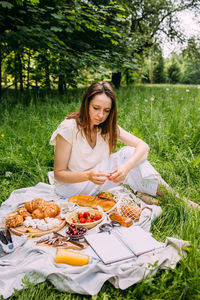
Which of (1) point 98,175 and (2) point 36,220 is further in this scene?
(1) point 98,175

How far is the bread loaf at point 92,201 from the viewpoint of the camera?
114 inches

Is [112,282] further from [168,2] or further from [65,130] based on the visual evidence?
[168,2]

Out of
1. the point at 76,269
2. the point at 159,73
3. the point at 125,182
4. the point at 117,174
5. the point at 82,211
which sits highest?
the point at 159,73

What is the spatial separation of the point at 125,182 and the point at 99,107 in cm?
110

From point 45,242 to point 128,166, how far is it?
1.24m

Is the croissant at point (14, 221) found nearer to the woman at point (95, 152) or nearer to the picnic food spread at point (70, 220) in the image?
the picnic food spread at point (70, 220)

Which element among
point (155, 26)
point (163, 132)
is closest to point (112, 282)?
point (163, 132)

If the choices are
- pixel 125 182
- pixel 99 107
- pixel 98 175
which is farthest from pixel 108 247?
pixel 99 107

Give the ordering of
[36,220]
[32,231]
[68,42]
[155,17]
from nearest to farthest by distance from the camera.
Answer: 1. [32,231]
2. [36,220]
3. [68,42]
4. [155,17]

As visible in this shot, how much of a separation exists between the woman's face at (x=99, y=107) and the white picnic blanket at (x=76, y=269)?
1388mm

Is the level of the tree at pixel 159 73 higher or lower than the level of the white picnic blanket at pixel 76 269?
higher

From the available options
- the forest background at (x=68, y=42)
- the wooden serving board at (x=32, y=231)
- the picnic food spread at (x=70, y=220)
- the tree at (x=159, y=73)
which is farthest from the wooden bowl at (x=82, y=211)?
the tree at (x=159, y=73)

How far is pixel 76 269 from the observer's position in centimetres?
192

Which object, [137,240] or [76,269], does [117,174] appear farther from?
[76,269]
